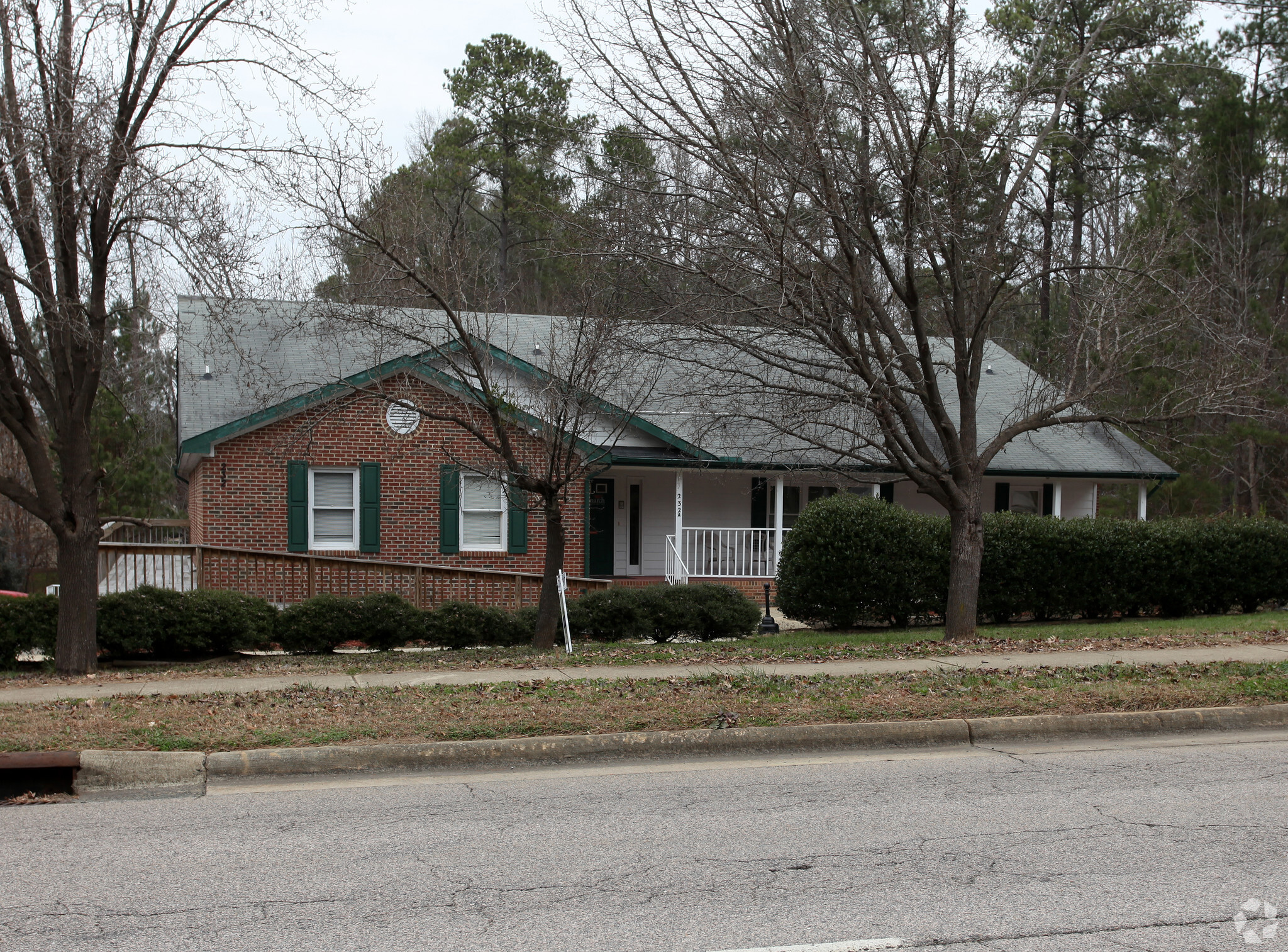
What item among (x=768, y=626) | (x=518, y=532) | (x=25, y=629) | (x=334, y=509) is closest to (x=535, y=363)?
(x=518, y=532)

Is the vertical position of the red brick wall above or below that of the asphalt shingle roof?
below

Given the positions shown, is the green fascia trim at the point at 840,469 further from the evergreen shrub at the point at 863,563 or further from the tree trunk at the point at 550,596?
the tree trunk at the point at 550,596

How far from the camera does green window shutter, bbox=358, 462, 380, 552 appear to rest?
1930 centimetres

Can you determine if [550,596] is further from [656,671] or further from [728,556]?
[728,556]

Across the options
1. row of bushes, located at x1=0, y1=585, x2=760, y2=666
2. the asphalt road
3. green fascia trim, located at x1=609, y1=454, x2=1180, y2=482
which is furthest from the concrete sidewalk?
the asphalt road

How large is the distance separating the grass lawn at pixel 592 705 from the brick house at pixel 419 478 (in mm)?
6977

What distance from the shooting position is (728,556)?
68.5 ft

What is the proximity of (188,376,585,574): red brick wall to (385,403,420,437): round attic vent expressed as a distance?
10cm

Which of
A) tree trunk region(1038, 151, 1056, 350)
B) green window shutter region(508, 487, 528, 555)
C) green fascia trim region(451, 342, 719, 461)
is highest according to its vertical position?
tree trunk region(1038, 151, 1056, 350)

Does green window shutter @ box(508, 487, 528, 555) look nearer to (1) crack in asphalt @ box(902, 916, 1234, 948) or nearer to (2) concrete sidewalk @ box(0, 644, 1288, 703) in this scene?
(2) concrete sidewalk @ box(0, 644, 1288, 703)

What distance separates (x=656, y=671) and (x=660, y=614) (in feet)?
11.8

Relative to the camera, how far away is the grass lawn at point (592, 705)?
7.71 meters

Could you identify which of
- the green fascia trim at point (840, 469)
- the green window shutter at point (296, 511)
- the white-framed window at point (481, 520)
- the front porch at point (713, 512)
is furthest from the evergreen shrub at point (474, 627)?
the green window shutter at point (296, 511)

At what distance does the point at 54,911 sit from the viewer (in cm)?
477
